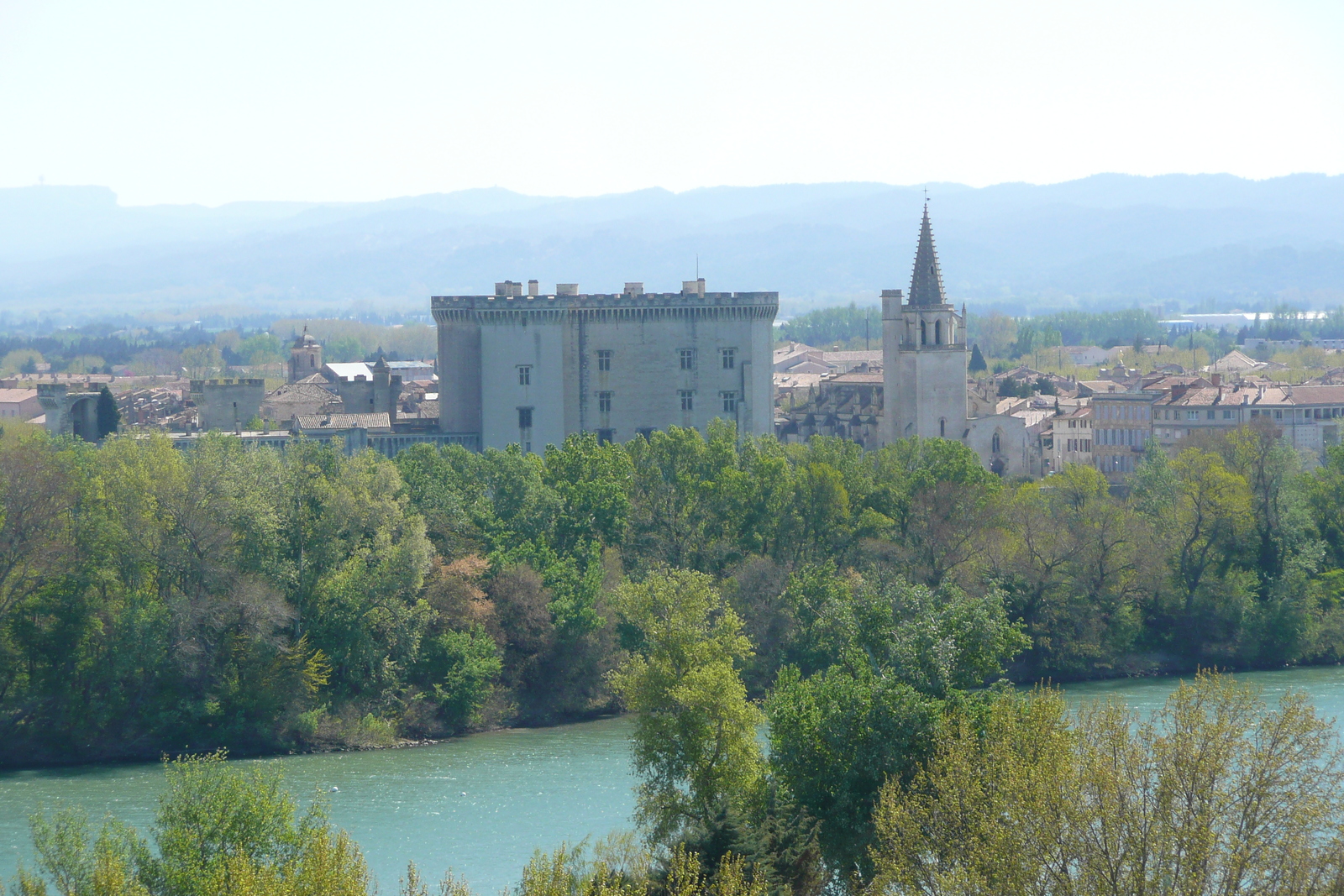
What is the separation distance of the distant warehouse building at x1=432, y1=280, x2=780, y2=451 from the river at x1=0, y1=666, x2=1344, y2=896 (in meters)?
19.4

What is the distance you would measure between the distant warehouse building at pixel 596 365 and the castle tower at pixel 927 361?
7.74m

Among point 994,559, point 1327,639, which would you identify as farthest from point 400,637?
point 1327,639

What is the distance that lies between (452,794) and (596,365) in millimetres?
27167

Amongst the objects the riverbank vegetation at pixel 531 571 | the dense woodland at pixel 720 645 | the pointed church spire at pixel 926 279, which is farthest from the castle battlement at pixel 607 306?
the riverbank vegetation at pixel 531 571

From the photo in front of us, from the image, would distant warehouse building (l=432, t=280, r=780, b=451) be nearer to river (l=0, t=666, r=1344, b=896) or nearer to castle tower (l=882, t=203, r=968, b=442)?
castle tower (l=882, t=203, r=968, b=442)

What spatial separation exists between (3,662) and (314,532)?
6.13 meters

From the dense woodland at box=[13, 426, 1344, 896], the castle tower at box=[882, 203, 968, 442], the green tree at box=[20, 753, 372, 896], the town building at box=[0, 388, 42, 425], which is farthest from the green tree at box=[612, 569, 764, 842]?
the town building at box=[0, 388, 42, 425]

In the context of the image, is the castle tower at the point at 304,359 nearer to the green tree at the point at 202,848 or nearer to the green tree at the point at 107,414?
the green tree at the point at 107,414

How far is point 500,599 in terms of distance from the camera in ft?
135

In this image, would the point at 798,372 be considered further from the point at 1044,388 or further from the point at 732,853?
the point at 732,853

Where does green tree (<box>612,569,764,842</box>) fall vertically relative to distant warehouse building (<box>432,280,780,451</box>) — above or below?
below

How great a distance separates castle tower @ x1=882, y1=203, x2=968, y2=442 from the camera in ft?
217

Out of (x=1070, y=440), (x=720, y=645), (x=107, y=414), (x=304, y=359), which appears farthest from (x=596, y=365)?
(x=304, y=359)

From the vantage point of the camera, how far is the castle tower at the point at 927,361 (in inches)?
A: 2608
